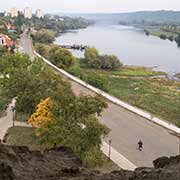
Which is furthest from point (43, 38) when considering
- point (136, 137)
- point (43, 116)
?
point (43, 116)

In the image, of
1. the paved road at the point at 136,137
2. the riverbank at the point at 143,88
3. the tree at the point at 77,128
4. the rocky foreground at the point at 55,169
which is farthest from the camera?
the riverbank at the point at 143,88

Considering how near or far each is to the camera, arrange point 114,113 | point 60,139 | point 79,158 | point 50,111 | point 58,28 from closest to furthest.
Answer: point 79,158 < point 60,139 < point 50,111 < point 114,113 < point 58,28

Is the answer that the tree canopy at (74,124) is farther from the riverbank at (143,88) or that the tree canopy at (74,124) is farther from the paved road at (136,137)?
the riverbank at (143,88)

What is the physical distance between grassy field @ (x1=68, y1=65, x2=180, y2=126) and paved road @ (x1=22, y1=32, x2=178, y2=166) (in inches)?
147

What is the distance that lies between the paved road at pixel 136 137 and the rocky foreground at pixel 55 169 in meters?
4.65

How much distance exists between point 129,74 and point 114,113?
2228 cm

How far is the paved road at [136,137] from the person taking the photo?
16578 mm

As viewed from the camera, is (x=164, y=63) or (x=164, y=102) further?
(x=164, y=63)

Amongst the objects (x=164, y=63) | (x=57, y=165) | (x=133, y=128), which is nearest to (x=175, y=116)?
(x=133, y=128)

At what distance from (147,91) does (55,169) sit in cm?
2507

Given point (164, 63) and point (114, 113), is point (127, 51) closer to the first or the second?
point (164, 63)

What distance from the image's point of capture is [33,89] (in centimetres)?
1991

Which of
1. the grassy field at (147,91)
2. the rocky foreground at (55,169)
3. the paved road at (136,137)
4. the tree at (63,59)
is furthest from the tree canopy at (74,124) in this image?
the tree at (63,59)

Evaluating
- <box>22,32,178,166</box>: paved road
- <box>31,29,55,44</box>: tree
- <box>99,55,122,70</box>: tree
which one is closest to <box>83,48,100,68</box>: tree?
<box>99,55,122,70</box>: tree
